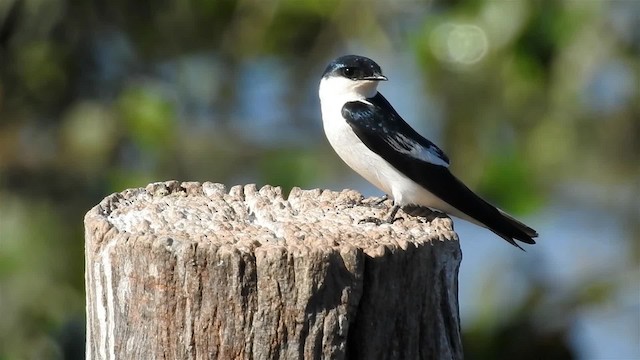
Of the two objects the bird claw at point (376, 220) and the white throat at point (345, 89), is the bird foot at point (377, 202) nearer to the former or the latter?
the bird claw at point (376, 220)

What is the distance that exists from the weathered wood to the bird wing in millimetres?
836

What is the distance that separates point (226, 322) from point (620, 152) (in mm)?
3369

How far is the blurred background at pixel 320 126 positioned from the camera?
3.40 metres

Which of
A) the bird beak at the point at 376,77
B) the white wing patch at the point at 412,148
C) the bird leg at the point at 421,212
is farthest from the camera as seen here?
the bird beak at the point at 376,77

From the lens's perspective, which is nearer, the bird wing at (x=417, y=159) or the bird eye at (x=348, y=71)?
the bird wing at (x=417, y=159)

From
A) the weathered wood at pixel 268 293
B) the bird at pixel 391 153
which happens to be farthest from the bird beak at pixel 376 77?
the weathered wood at pixel 268 293

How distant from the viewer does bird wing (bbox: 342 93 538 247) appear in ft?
8.98

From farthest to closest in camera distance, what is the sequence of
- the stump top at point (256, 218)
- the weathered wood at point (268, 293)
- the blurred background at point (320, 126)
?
the blurred background at point (320, 126) < the stump top at point (256, 218) < the weathered wood at point (268, 293)

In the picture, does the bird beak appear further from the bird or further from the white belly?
the white belly

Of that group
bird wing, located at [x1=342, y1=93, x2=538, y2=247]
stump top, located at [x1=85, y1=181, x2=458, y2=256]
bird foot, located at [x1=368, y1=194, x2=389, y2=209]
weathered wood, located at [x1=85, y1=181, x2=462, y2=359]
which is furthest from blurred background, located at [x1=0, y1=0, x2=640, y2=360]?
weathered wood, located at [x1=85, y1=181, x2=462, y2=359]

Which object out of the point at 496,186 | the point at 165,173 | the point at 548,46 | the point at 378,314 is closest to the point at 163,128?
the point at 165,173

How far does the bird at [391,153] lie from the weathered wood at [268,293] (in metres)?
0.82

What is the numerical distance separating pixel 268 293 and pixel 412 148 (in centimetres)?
125

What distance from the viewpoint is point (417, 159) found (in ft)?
9.34
